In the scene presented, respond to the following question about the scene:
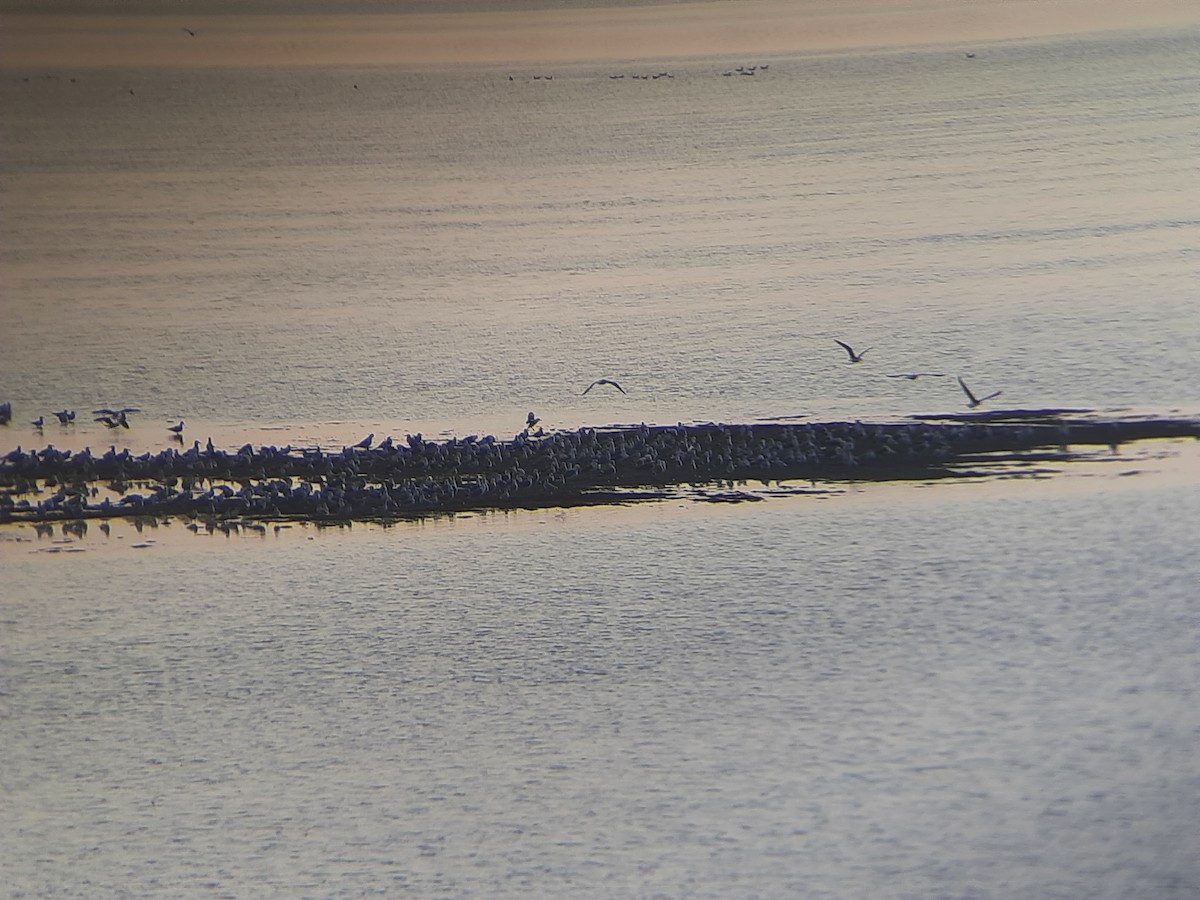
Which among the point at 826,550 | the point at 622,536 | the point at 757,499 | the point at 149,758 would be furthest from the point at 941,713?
the point at 149,758

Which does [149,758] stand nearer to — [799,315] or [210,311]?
[210,311]

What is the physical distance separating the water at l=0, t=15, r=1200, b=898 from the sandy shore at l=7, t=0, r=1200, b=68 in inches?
1.3

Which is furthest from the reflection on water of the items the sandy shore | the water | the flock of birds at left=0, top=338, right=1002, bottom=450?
the sandy shore

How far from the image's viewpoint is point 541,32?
1773 mm

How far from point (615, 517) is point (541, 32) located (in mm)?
693

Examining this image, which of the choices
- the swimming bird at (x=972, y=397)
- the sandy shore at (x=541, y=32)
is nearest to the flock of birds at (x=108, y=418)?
the sandy shore at (x=541, y=32)

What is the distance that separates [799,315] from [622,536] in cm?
39

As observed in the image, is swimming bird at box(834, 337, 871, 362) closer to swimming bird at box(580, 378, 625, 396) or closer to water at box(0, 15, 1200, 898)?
water at box(0, 15, 1200, 898)

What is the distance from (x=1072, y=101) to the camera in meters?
1.73

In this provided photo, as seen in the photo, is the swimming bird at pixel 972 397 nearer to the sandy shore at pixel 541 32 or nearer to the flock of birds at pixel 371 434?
the flock of birds at pixel 371 434

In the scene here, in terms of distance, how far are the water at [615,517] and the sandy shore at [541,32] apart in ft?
0.11

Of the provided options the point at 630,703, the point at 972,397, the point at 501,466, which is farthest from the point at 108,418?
the point at 972,397

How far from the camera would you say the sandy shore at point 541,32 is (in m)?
1.75

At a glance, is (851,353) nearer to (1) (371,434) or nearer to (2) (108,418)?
(1) (371,434)
